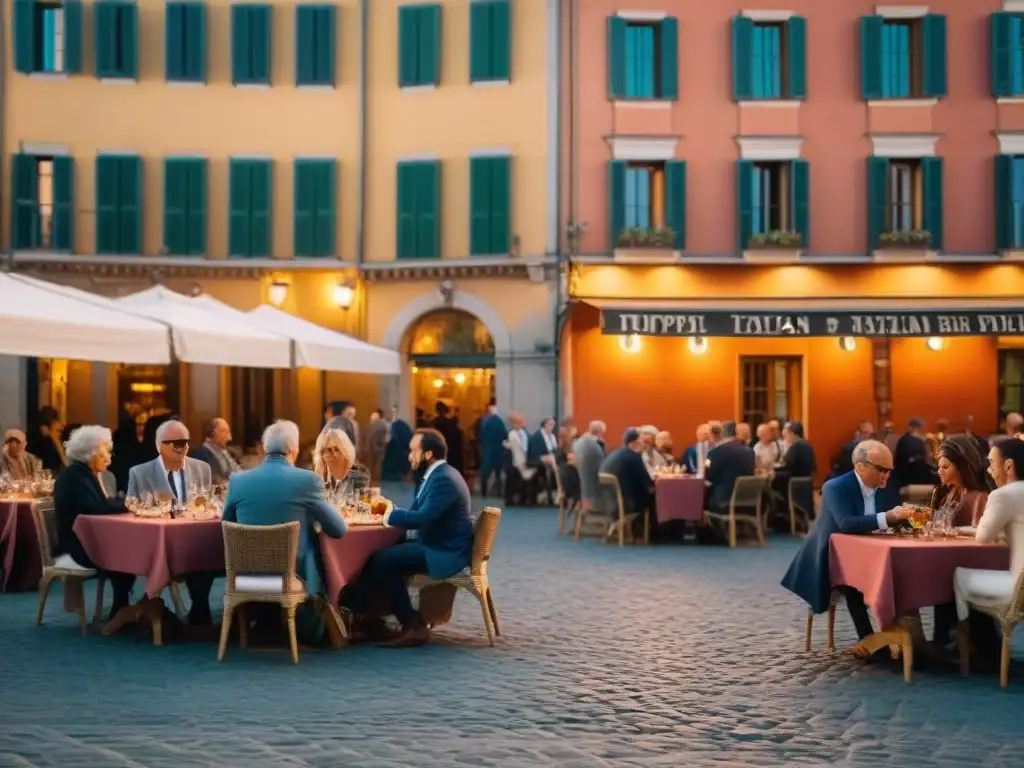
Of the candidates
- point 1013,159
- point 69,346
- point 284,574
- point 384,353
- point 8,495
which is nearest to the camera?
point 284,574

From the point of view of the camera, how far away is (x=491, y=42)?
2627cm

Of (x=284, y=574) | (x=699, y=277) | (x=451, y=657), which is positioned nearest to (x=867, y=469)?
(x=451, y=657)

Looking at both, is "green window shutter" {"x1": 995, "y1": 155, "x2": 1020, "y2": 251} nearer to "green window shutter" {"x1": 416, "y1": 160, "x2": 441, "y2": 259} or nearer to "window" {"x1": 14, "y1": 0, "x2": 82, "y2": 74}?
"green window shutter" {"x1": 416, "y1": 160, "x2": 441, "y2": 259}

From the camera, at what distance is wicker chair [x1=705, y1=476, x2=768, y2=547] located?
16359 millimetres

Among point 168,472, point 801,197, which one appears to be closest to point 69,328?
point 168,472

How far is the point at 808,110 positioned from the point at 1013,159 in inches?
137

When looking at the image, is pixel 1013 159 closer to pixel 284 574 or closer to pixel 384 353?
pixel 384 353

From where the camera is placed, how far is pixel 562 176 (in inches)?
1022

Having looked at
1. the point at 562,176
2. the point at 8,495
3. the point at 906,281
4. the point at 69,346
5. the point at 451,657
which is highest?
the point at 562,176

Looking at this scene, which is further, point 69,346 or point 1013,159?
point 1013,159

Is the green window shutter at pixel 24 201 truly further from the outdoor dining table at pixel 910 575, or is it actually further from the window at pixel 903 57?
the outdoor dining table at pixel 910 575

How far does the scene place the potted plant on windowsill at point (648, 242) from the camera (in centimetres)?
2552

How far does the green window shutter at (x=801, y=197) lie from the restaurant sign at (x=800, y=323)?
2563 mm

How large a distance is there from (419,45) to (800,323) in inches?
330
